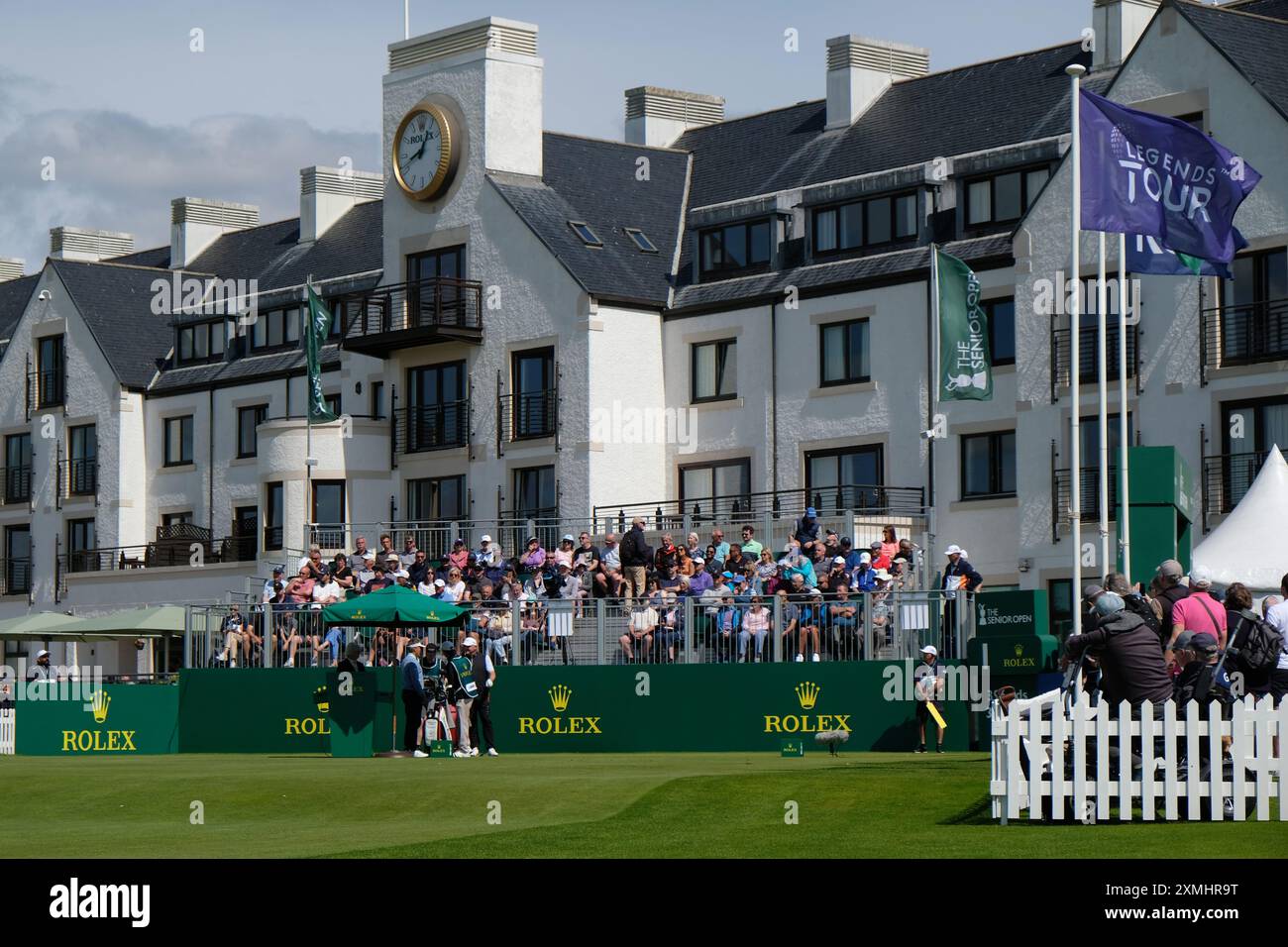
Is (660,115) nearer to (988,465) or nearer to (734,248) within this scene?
(734,248)

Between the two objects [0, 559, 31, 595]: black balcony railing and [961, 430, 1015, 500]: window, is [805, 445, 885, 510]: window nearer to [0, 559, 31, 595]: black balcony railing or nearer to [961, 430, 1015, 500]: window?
[961, 430, 1015, 500]: window

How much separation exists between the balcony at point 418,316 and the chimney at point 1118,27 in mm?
15331

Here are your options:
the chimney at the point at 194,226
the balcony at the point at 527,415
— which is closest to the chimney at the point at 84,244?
the chimney at the point at 194,226

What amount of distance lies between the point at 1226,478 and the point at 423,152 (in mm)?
22341

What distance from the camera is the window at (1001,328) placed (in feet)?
149

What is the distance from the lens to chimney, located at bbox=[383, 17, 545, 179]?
174 ft

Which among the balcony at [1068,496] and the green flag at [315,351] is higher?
the green flag at [315,351]

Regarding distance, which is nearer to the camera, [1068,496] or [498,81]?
[1068,496]

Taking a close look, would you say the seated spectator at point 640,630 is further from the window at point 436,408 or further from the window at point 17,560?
the window at point 17,560

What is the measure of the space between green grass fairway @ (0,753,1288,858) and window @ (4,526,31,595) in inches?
1477

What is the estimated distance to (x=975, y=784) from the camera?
2241 centimetres

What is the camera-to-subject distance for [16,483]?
68188 millimetres

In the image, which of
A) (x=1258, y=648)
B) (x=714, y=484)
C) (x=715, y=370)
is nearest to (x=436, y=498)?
(x=714, y=484)

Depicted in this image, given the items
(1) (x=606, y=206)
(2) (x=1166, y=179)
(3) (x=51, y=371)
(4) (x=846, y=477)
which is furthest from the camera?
(3) (x=51, y=371)
